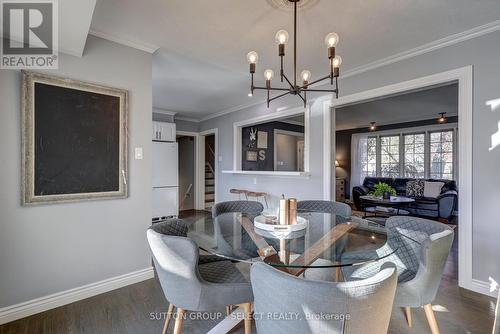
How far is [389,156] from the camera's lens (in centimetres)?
722

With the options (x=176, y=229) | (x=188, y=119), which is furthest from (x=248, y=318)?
(x=188, y=119)

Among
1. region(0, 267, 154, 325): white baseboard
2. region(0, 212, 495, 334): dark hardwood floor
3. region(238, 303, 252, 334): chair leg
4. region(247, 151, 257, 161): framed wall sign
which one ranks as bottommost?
region(0, 212, 495, 334): dark hardwood floor

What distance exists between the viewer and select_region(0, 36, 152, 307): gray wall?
6.25ft

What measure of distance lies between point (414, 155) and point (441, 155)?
0.60 m

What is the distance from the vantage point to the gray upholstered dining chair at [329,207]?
2.59 m

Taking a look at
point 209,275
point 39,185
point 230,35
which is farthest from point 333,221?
point 39,185

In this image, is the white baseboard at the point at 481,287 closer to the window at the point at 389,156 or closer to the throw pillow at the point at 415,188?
the throw pillow at the point at 415,188

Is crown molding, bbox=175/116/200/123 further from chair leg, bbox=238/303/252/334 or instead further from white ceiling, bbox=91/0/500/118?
chair leg, bbox=238/303/252/334

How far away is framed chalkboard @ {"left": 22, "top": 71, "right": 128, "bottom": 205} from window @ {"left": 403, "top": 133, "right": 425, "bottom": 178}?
23.2ft

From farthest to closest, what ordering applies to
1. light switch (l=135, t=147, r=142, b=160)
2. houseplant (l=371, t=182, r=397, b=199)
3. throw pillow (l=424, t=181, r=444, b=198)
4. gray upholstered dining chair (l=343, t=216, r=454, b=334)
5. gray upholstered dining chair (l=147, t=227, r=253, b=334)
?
throw pillow (l=424, t=181, r=444, b=198)
houseplant (l=371, t=182, r=397, b=199)
light switch (l=135, t=147, r=142, b=160)
gray upholstered dining chair (l=343, t=216, r=454, b=334)
gray upholstered dining chair (l=147, t=227, r=253, b=334)

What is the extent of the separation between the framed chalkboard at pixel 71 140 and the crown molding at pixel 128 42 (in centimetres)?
47

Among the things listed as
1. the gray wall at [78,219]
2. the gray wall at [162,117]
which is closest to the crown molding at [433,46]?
the gray wall at [78,219]

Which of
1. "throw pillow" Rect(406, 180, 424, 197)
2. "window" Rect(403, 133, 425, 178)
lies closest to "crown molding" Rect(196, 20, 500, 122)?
"throw pillow" Rect(406, 180, 424, 197)

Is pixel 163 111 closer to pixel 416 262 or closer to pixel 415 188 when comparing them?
pixel 416 262
